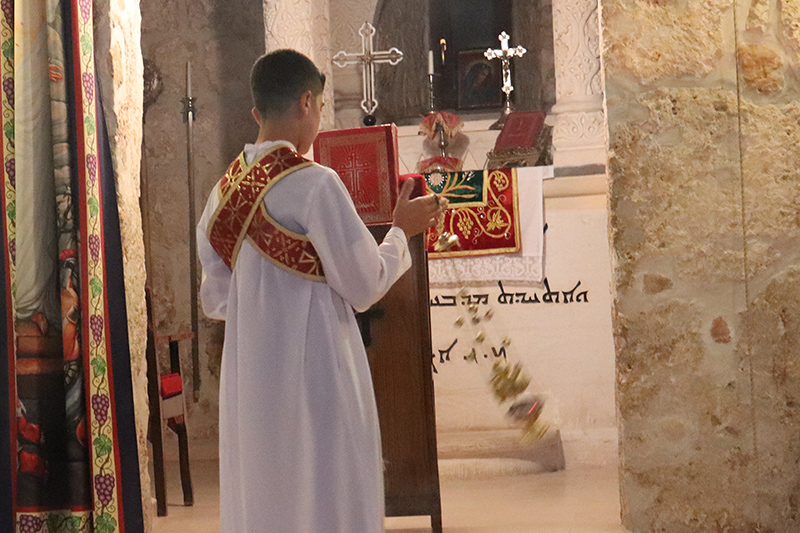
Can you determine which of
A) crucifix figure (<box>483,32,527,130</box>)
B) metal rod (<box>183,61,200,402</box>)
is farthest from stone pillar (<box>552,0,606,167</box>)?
metal rod (<box>183,61,200,402</box>)

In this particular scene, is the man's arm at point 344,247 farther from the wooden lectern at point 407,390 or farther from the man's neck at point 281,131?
the wooden lectern at point 407,390

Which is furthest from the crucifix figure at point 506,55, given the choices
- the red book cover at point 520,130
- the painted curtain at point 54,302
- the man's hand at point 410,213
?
the man's hand at point 410,213

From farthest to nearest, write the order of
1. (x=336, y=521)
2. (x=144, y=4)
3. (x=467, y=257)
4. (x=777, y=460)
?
(x=144, y=4), (x=467, y=257), (x=777, y=460), (x=336, y=521)

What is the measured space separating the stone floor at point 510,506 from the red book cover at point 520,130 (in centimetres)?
182

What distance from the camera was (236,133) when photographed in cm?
601

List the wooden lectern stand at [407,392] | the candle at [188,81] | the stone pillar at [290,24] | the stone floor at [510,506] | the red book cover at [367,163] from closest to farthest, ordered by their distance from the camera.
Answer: the red book cover at [367,163]
the wooden lectern stand at [407,392]
the stone floor at [510,506]
the stone pillar at [290,24]
the candle at [188,81]

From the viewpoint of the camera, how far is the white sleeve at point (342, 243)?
6.69 ft

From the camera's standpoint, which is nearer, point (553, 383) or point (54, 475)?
point (54, 475)

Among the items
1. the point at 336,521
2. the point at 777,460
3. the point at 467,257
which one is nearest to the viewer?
the point at 336,521

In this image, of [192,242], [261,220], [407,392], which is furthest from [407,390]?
[192,242]

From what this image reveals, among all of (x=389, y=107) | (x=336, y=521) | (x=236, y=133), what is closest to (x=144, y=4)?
(x=236, y=133)

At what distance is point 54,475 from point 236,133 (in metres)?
3.54

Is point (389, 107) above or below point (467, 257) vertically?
above

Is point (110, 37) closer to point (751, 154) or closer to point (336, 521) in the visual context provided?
point (336, 521)
